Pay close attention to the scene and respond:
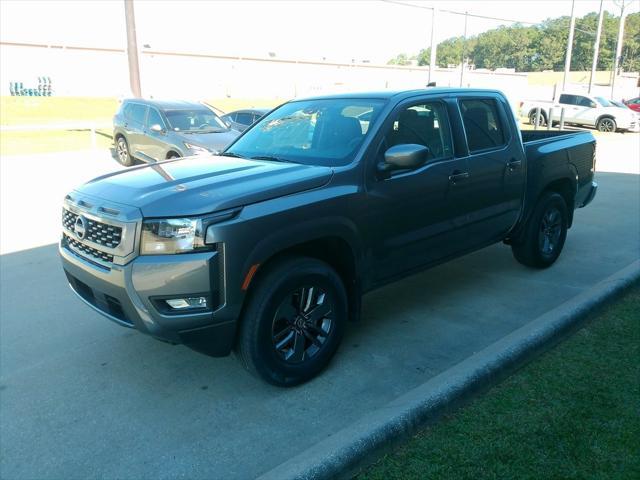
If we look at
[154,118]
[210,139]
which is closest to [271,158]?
[210,139]

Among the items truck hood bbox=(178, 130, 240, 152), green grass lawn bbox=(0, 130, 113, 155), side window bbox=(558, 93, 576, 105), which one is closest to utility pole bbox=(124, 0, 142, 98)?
green grass lawn bbox=(0, 130, 113, 155)

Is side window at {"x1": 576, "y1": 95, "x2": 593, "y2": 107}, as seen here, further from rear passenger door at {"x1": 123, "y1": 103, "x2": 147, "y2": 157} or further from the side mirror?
the side mirror

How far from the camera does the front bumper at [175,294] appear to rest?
313 cm

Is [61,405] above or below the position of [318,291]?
below

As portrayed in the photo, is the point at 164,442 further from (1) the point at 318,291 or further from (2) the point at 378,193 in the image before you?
(2) the point at 378,193

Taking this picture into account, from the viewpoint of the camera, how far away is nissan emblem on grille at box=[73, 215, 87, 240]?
3588 mm

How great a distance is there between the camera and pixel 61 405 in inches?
140

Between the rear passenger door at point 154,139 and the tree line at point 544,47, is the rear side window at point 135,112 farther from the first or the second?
the tree line at point 544,47

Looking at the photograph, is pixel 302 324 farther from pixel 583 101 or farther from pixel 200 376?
pixel 583 101

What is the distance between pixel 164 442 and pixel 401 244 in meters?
2.12

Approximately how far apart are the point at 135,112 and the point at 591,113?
2011 centimetres

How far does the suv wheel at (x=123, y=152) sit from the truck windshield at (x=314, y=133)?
9690mm

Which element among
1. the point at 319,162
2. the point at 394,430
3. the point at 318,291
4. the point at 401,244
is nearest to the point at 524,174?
the point at 401,244

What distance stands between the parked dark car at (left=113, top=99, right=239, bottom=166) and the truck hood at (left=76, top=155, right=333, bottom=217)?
23.0 ft
